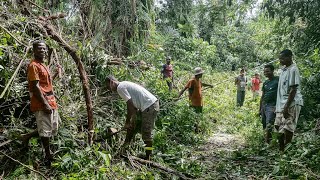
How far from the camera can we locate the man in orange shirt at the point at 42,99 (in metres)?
4.02

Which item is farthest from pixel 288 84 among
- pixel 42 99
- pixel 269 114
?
pixel 42 99

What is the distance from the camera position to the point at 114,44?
9.22 metres

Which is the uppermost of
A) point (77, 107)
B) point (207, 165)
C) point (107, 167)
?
point (77, 107)

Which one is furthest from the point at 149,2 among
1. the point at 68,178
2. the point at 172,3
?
the point at 68,178

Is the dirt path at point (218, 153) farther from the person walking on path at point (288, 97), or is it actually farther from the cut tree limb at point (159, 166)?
the person walking on path at point (288, 97)

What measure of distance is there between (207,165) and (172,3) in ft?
29.7

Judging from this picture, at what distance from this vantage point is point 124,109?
640cm

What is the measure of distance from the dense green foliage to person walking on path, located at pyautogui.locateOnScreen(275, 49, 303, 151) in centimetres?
30

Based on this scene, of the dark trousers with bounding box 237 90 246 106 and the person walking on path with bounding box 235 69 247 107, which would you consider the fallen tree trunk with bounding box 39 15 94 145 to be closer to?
the person walking on path with bounding box 235 69 247 107

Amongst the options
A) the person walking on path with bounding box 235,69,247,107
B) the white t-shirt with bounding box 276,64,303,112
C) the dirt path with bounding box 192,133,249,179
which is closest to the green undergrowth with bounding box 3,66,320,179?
the dirt path with bounding box 192,133,249,179

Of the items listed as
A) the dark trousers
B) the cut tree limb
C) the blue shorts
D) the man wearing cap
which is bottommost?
the dark trousers

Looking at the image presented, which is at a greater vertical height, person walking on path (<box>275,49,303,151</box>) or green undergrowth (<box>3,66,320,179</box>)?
person walking on path (<box>275,49,303,151</box>)

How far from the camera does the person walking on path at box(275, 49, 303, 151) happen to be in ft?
15.5

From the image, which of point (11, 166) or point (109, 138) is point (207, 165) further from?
point (11, 166)
